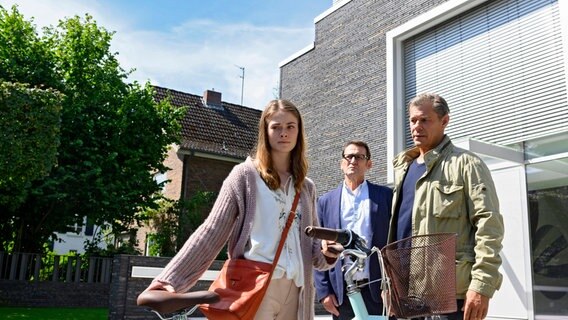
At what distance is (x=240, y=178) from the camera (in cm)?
218

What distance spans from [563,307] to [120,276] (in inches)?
313

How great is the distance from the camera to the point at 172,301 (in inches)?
65.5

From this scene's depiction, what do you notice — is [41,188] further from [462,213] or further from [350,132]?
[462,213]

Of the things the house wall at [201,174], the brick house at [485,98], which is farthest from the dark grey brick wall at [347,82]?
the house wall at [201,174]

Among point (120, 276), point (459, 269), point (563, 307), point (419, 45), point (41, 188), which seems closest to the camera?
point (459, 269)

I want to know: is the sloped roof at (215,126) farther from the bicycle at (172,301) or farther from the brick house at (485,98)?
the bicycle at (172,301)

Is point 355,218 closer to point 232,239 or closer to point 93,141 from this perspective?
point 232,239

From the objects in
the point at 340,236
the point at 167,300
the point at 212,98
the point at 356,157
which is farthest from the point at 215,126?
the point at 167,300

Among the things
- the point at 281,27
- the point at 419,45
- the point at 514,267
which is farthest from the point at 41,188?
the point at 514,267

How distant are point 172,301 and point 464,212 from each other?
1.69 m

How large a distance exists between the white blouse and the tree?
15.6 metres

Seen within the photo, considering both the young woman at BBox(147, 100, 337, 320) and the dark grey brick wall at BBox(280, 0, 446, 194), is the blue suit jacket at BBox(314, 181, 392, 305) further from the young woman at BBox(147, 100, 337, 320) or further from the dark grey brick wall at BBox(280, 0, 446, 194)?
the dark grey brick wall at BBox(280, 0, 446, 194)

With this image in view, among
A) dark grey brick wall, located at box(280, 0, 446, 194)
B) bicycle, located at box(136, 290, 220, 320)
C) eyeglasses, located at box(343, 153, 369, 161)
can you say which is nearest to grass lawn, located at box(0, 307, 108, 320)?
dark grey brick wall, located at box(280, 0, 446, 194)

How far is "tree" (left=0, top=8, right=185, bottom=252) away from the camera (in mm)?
17297
